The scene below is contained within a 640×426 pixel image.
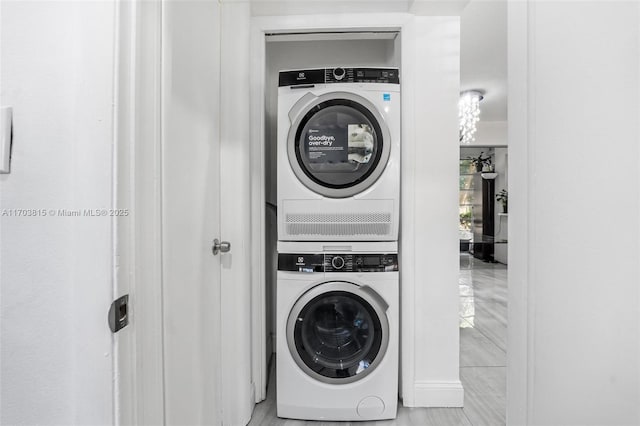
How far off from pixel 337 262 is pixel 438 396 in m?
0.97

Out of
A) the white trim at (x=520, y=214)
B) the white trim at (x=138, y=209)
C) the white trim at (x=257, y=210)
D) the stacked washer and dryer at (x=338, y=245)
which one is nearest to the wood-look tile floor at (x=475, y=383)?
the stacked washer and dryer at (x=338, y=245)

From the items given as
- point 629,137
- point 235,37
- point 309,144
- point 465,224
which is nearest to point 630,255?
point 629,137

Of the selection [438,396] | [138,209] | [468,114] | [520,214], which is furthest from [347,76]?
[468,114]

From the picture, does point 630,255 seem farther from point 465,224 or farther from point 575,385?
point 465,224

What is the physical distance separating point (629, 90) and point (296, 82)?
1461 millimetres

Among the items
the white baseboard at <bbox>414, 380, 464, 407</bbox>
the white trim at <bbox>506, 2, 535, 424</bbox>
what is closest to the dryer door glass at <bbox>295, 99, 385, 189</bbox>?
the white trim at <bbox>506, 2, 535, 424</bbox>

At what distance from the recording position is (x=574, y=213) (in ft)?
1.82

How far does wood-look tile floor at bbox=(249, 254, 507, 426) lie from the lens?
1.63 meters

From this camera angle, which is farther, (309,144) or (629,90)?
(309,144)

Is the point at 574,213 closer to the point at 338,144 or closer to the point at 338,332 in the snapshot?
the point at 338,144

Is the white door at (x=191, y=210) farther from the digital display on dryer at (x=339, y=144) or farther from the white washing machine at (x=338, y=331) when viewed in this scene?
the digital display on dryer at (x=339, y=144)

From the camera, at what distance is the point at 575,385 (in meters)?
0.55

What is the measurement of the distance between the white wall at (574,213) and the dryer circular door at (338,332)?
0.91 metres

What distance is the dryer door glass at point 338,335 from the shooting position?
63.8 inches
